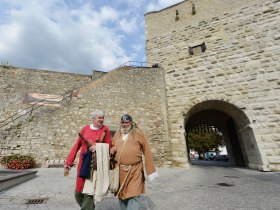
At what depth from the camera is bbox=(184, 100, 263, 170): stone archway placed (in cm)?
796

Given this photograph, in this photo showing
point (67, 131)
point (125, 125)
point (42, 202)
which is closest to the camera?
point (125, 125)

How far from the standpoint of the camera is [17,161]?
6.76 metres

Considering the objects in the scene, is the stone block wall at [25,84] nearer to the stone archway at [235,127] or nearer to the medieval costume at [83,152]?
the stone archway at [235,127]

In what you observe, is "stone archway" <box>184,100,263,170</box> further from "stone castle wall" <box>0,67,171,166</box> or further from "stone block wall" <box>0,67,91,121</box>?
"stone block wall" <box>0,67,91,121</box>

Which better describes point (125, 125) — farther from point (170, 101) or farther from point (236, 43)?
point (236, 43)

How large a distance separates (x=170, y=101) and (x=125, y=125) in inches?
286

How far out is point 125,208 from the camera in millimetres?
2256

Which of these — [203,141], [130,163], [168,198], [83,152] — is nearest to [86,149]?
[83,152]

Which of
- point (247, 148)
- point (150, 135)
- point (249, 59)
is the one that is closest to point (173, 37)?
point (249, 59)

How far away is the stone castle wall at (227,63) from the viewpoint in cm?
766

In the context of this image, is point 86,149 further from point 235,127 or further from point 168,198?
point 235,127

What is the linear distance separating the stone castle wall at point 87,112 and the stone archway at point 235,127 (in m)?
1.95

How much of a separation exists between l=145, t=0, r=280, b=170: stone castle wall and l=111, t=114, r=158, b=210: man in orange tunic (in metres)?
6.52

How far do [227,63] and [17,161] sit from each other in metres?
9.64
